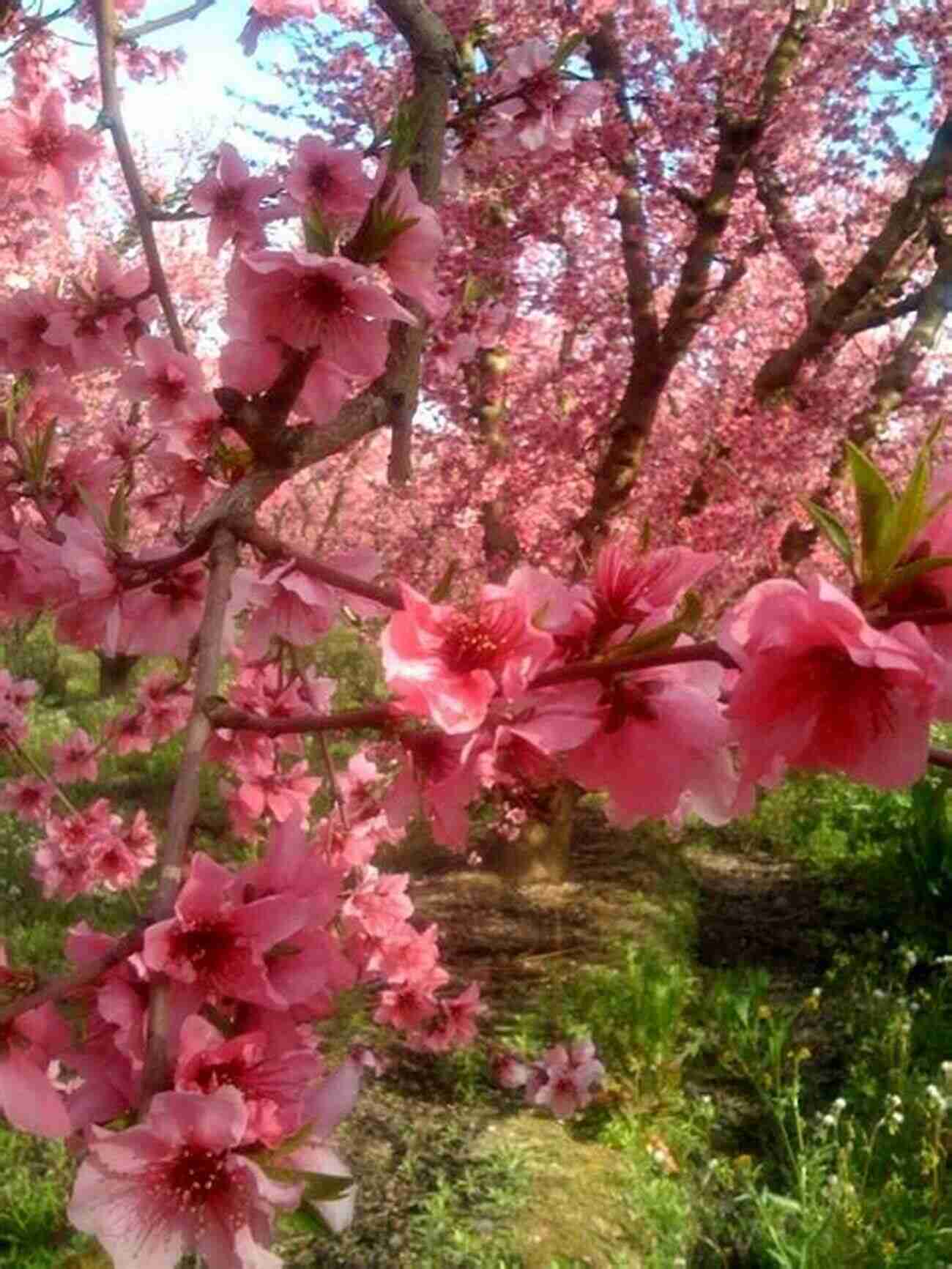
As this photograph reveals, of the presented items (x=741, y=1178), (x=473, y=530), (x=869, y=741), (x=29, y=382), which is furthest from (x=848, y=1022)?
(x=473, y=530)

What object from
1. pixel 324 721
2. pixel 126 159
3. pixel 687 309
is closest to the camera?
pixel 324 721

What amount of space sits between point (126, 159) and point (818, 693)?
152 cm

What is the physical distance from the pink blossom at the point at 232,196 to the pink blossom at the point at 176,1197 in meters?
1.48

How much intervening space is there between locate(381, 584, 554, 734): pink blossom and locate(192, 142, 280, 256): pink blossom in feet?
4.03

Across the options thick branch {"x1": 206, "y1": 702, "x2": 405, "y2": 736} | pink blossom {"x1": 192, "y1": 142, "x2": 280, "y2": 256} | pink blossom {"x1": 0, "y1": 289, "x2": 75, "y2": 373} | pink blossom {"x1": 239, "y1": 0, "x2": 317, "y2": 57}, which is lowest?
thick branch {"x1": 206, "y1": 702, "x2": 405, "y2": 736}

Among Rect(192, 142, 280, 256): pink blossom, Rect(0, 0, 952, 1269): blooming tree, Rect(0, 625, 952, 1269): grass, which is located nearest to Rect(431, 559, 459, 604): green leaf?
Rect(0, 0, 952, 1269): blooming tree

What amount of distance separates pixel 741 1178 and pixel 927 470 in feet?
10.7

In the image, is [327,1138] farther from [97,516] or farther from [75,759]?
[75,759]

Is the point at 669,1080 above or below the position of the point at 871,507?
below

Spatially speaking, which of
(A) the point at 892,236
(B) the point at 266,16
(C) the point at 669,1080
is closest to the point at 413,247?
(B) the point at 266,16

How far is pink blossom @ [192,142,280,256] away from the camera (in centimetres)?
194

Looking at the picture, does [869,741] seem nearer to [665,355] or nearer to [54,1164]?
[54,1164]

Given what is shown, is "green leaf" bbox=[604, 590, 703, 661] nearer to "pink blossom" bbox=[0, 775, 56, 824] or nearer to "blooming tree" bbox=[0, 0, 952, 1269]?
"blooming tree" bbox=[0, 0, 952, 1269]

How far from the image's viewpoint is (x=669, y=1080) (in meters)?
4.02
